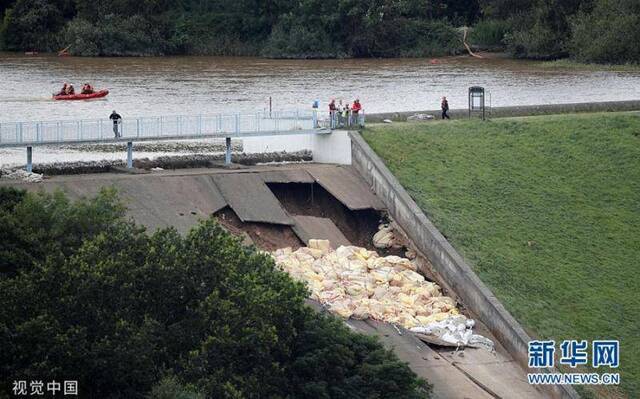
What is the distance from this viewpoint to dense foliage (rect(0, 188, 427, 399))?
77.9 ft

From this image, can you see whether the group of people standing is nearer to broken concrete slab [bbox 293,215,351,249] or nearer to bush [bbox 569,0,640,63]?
broken concrete slab [bbox 293,215,351,249]

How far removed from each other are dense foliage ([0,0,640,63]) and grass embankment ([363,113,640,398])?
3008 cm

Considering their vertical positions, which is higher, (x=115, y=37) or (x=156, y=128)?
(x=115, y=37)

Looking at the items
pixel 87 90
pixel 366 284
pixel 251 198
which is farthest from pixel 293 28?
pixel 366 284

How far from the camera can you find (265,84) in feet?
189

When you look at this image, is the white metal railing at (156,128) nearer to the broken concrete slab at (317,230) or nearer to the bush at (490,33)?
the broken concrete slab at (317,230)

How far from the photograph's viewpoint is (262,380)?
25125mm

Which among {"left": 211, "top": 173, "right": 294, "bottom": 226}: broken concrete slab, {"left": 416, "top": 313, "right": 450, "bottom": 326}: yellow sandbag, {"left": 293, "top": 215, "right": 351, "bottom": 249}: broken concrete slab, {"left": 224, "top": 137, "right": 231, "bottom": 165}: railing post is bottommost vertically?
{"left": 416, "top": 313, "right": 450, "bottom": 326}: yellow sandbag

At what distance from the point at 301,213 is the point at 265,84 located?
21.7 meters

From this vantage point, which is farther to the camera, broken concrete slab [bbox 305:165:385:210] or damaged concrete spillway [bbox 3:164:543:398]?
broken concrete slab [bbox 305:165:385:210]

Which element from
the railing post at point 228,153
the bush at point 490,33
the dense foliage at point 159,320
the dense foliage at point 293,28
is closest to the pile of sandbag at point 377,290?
the dense foliage at point 159,320

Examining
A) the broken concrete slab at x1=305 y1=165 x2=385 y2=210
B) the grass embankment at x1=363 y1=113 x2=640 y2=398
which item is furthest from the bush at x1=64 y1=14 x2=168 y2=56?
the broken concrete slab at x1=305 y1=165 x2=385 y2=210

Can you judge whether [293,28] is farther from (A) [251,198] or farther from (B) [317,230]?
(B) [317,230]

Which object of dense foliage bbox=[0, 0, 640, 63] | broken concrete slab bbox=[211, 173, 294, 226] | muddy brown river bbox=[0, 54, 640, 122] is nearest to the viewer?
broken concrete slab bbox=[211, 173, 294, 226]
